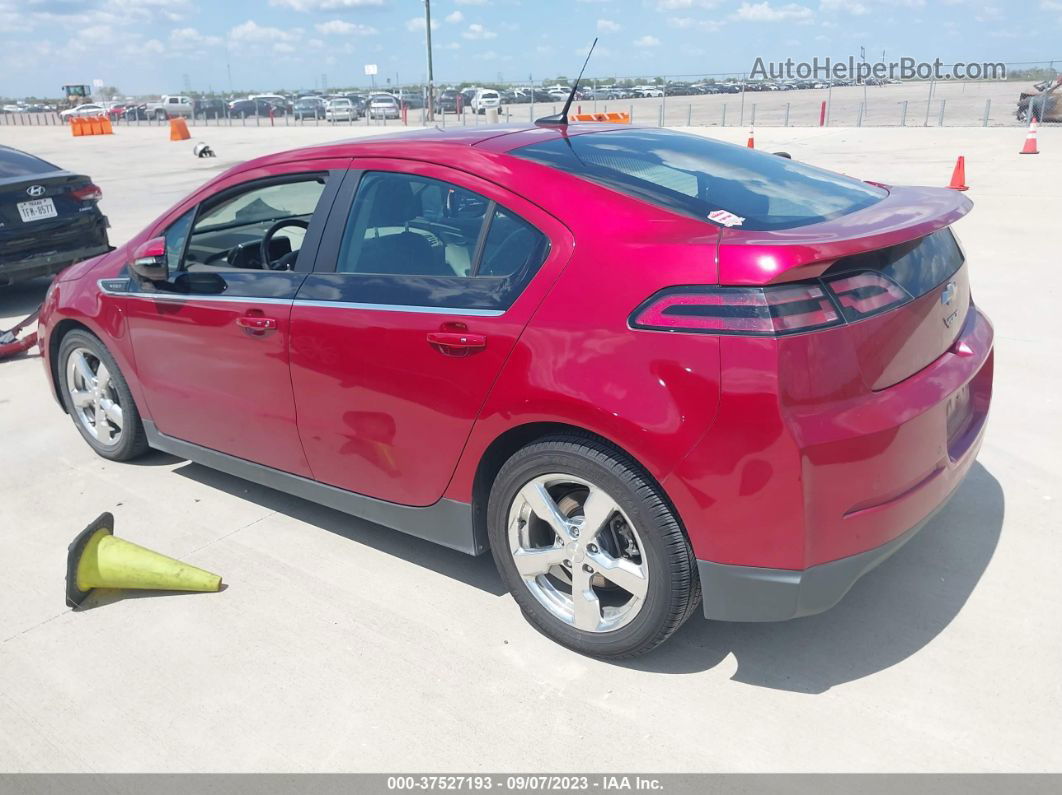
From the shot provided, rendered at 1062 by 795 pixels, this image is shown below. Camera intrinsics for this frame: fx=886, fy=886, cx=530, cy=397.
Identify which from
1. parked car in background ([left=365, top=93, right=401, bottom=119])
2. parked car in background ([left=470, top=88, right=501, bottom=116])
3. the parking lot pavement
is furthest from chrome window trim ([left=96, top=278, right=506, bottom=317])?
parked car in background ([left=470, top=88, right=501, bottom=116])

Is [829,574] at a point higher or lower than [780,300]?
lower

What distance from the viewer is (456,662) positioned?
303cm

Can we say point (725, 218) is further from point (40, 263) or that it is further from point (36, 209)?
point (36, 209)

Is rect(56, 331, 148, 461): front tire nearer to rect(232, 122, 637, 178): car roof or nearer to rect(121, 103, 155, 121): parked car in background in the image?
rect(232, 122, 637, 178): car roof

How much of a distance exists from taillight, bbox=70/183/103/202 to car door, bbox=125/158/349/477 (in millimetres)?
4917

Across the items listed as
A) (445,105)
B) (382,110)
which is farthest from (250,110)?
(382,110)

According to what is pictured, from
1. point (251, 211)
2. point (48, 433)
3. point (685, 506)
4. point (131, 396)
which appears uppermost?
point (251, 211)

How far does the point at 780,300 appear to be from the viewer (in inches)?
94.0

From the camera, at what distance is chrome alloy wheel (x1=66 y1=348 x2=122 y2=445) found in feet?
15.3

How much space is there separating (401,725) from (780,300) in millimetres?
1702

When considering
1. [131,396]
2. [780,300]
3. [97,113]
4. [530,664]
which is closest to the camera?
[780,300]

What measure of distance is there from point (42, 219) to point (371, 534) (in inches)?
236

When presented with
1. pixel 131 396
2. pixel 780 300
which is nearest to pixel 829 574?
pixel 780 300
